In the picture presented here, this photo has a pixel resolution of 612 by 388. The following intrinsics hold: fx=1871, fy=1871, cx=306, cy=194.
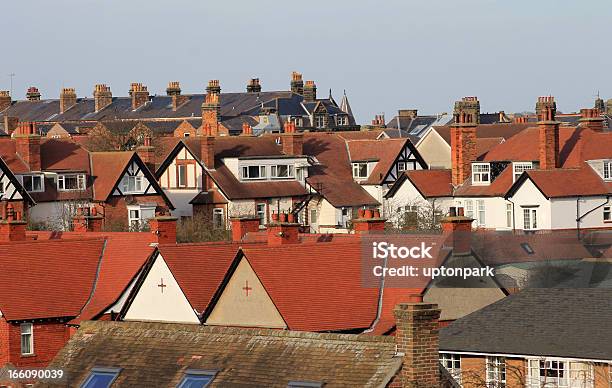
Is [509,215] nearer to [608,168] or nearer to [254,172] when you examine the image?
[608,168]

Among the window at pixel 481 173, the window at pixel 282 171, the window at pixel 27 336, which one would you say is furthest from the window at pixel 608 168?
the window at pixel 27 336

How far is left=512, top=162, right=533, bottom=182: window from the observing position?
89.1 metres

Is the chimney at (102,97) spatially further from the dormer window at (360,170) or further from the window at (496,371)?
the window at (496,371)

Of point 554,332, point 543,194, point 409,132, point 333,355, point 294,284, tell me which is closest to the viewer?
point 333,355

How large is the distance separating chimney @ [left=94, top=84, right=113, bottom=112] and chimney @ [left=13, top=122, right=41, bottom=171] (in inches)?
2399

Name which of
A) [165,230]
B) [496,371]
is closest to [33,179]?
[165,230]

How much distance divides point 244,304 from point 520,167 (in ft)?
156

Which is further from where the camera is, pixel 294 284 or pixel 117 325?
pixel 294 284

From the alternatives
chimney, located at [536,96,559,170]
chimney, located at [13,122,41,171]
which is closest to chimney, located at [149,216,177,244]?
chimney, located at [536,96,559,170]

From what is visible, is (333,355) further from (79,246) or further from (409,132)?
(409,132)

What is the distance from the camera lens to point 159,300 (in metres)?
46.8

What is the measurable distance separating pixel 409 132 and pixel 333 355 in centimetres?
12291

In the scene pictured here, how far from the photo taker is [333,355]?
30.6 meters

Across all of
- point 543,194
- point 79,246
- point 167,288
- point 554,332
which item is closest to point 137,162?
point 543,194
